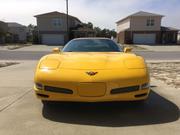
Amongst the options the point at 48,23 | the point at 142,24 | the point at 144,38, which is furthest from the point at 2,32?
the point at 144,38

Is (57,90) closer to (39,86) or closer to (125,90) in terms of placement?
(39,86)

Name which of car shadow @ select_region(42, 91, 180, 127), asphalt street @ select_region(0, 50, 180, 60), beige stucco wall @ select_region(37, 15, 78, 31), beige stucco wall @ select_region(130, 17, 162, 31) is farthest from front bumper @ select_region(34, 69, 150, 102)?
beige stucco wall @ select_region(130, 17, 162, 31)

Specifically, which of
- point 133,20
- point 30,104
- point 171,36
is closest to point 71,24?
point 133,20

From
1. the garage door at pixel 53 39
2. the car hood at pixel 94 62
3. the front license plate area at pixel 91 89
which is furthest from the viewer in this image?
the garage door at pixel 53 39

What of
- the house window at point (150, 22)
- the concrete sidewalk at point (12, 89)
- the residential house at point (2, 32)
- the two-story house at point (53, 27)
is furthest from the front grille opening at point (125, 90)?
the residential house at point (2, 32)

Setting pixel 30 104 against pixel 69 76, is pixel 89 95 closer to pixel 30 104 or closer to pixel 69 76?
pixel 69 76

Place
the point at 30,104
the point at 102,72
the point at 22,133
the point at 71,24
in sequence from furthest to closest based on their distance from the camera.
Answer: the point at 71,24
the point at 30,104
the point at 102,72
the point at 22,133

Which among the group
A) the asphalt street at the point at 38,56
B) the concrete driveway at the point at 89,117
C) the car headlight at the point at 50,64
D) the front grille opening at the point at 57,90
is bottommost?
the asphalt street at the point at 38,56

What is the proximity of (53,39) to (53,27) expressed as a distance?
2213 mm

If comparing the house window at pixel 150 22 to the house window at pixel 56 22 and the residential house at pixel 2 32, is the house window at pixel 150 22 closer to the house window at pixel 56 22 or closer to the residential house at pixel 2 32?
the house window at pixel 56 22

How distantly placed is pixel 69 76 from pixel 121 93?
915mm

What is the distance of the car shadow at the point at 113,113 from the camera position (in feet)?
13.8

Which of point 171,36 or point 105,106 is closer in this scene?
point 105,106

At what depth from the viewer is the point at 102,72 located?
429 cm
